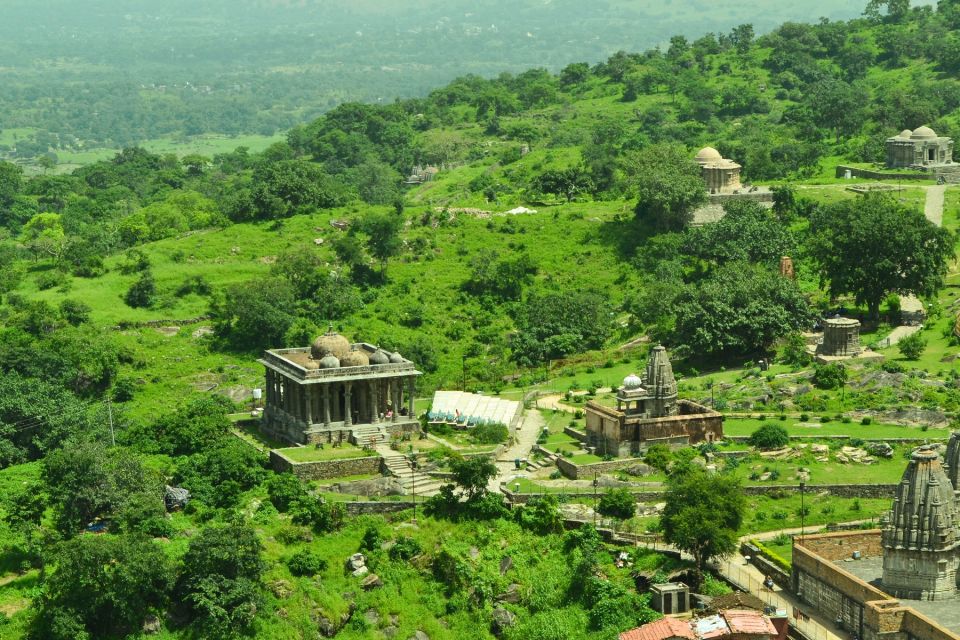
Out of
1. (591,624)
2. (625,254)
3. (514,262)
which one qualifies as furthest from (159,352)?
(591,624)

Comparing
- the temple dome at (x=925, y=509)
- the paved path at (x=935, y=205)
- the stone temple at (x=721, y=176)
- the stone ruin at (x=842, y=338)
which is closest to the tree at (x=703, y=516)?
the temple dome at (x=925, y=509)

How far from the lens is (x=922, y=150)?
4643 inches

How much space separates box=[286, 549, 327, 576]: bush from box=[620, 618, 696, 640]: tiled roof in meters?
11.7

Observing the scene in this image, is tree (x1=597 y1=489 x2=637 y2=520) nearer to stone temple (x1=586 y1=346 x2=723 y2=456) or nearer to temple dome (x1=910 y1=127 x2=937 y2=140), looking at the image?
stone temple (x1=586 y1=346 x2=723 y2=456)

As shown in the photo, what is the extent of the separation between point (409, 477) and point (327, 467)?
Result: 3325mm

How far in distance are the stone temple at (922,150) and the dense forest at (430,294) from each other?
188 inches

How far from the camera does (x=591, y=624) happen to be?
59531 millimetres

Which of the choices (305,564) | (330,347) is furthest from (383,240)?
(305,564)

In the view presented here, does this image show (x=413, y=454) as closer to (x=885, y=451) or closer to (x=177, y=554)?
(x=177, y=554)

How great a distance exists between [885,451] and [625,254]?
38.8 m

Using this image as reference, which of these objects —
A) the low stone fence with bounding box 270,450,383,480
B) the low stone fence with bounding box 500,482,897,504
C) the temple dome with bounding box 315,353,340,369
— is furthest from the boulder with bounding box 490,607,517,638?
the temple dome with bounding box 315,353,340,369

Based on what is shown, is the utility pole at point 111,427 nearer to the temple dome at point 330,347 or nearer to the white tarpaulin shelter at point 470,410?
the temple dome at point 330,347

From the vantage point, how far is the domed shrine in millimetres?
73062

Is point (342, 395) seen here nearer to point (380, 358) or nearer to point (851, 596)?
point (380, 358)
